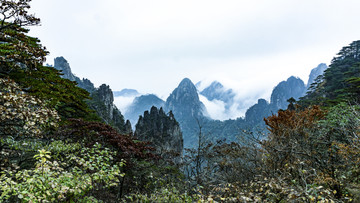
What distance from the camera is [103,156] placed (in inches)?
217

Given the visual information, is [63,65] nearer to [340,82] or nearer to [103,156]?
[340,82]

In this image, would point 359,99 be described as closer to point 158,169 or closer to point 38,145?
point 158,169

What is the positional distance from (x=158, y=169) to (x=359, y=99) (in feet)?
89.5

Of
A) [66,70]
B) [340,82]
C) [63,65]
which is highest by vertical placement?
[63,65]

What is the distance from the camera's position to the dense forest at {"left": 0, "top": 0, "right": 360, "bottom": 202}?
4.29m

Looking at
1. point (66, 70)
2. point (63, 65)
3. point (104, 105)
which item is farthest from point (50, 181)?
point (63, 65)

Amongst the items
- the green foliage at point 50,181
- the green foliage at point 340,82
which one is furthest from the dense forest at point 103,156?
the green foliage at point 340,82

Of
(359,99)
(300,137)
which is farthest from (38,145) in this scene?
(359,99)

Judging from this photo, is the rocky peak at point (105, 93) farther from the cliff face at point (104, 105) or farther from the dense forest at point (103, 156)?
the dense forest at point (103, 156)

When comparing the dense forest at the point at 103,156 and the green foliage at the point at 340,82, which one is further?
the green foliage at the point at 340,82

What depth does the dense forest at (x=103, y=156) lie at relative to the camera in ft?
14.1

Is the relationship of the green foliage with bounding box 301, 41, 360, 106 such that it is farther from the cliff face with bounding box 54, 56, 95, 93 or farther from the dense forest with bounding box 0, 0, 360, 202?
the cliff face with bounding box 54, 56, 95, 93

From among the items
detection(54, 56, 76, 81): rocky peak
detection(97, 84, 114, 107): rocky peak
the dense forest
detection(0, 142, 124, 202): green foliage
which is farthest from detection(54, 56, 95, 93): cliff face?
detection(0, 142, 124, 202): green foliage

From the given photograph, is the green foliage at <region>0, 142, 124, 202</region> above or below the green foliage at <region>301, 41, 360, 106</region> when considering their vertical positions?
below
